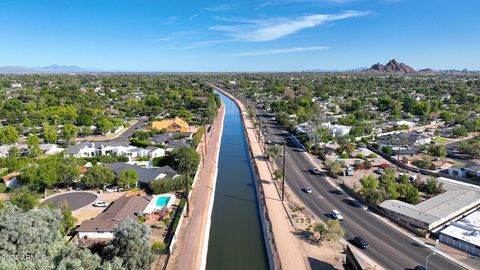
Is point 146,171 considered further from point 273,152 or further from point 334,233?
point 334,233

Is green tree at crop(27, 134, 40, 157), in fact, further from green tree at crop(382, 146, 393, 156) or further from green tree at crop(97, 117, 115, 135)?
green tree at crop(382, 146, 393, 156)

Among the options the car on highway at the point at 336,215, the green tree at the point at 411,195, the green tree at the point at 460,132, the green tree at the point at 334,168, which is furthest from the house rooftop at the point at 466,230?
the green tree at the point at 460,132

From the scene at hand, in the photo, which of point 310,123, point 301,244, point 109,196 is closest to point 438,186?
point 301,244

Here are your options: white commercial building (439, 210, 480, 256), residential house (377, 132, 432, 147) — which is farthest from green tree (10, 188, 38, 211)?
residential house (377, 132, 432, 147)

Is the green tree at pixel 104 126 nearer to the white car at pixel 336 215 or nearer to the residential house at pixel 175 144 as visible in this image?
the residential house at pixel 175 144

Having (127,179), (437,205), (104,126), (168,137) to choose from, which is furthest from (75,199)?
(437,205)

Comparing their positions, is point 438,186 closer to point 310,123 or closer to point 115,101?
point 310,123
